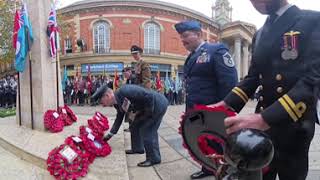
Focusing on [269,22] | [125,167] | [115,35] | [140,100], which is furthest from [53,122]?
[115,35]

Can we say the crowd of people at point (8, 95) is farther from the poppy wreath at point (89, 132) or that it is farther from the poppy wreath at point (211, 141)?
the poppy wreath at point (211, 141)

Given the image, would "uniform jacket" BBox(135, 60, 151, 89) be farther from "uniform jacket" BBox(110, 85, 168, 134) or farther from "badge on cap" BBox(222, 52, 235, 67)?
"badge on cap" BBox(222, 52, 235, 67)

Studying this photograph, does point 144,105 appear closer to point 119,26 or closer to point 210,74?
point 210,74

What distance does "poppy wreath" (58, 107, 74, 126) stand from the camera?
19.7ft

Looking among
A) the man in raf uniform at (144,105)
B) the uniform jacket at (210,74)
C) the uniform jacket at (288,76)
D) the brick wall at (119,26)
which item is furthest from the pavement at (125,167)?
the brick wall at (119,26)

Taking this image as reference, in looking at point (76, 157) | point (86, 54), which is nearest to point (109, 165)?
point (76, 157)

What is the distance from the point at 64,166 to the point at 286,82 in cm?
274

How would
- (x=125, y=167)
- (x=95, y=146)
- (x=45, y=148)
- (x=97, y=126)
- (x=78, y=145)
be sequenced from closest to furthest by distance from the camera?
(x=125, y=167) → (x=78, y=145) → (x=95, y=146) → (x=45, y=148) → (x=97, y=126)

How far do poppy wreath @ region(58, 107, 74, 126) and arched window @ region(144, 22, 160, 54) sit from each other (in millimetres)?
29630

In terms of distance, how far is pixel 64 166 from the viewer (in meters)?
3.37

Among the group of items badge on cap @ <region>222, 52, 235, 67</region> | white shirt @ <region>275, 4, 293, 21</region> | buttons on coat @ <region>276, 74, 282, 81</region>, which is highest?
white shirt @ <region>275, 4, 293, 21</region>

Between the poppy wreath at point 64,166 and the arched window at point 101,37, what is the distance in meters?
31.4

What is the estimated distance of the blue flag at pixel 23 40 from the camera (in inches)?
223

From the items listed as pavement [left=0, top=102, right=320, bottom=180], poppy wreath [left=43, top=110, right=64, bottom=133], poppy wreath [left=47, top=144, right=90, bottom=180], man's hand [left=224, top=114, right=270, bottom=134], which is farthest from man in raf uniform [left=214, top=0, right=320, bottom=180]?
poppy wreath [left=43, top=110, right=64, bottom=133]
